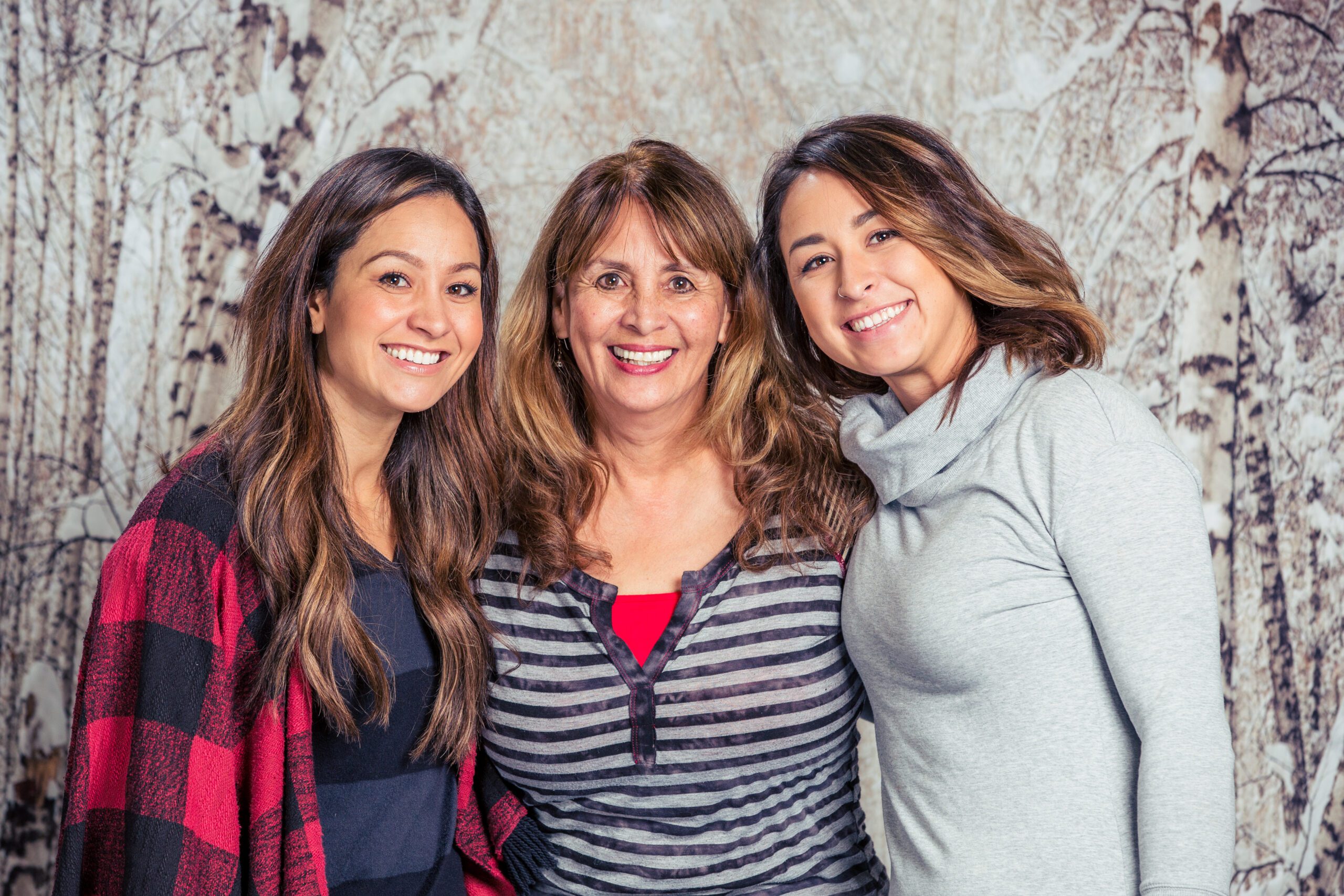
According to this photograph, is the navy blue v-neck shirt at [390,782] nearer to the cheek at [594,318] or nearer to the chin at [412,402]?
the chin at [412,402]

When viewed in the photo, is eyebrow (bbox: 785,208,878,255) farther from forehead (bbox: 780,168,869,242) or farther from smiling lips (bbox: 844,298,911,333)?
smiling lips (bbox: 844,298,911,333)

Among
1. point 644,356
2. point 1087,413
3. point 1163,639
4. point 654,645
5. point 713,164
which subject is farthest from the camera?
point 713,164

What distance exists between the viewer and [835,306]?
1518 mm

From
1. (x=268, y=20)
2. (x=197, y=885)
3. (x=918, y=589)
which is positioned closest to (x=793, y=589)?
(x=918, y=589)

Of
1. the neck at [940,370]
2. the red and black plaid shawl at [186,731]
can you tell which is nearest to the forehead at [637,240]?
the neck at [940,370]

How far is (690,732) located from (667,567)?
275 mm

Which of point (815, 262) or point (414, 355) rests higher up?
point (815, 262)

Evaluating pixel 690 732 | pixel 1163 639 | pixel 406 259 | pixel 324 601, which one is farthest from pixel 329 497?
pixel 1163 639

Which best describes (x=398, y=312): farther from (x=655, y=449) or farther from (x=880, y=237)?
(x=880, y=237)

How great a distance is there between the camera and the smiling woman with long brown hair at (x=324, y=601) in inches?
50.9

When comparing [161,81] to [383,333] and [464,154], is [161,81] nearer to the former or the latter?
[464,154]

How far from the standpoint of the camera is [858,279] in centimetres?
146

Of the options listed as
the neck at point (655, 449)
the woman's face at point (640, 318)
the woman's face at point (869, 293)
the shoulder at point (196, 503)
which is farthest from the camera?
the neck at point (655, 449)

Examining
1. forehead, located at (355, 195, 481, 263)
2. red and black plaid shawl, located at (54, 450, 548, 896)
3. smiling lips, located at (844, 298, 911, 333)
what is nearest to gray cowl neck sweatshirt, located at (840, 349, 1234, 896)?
smiling lips, located at (844, 298, 911, 333)
